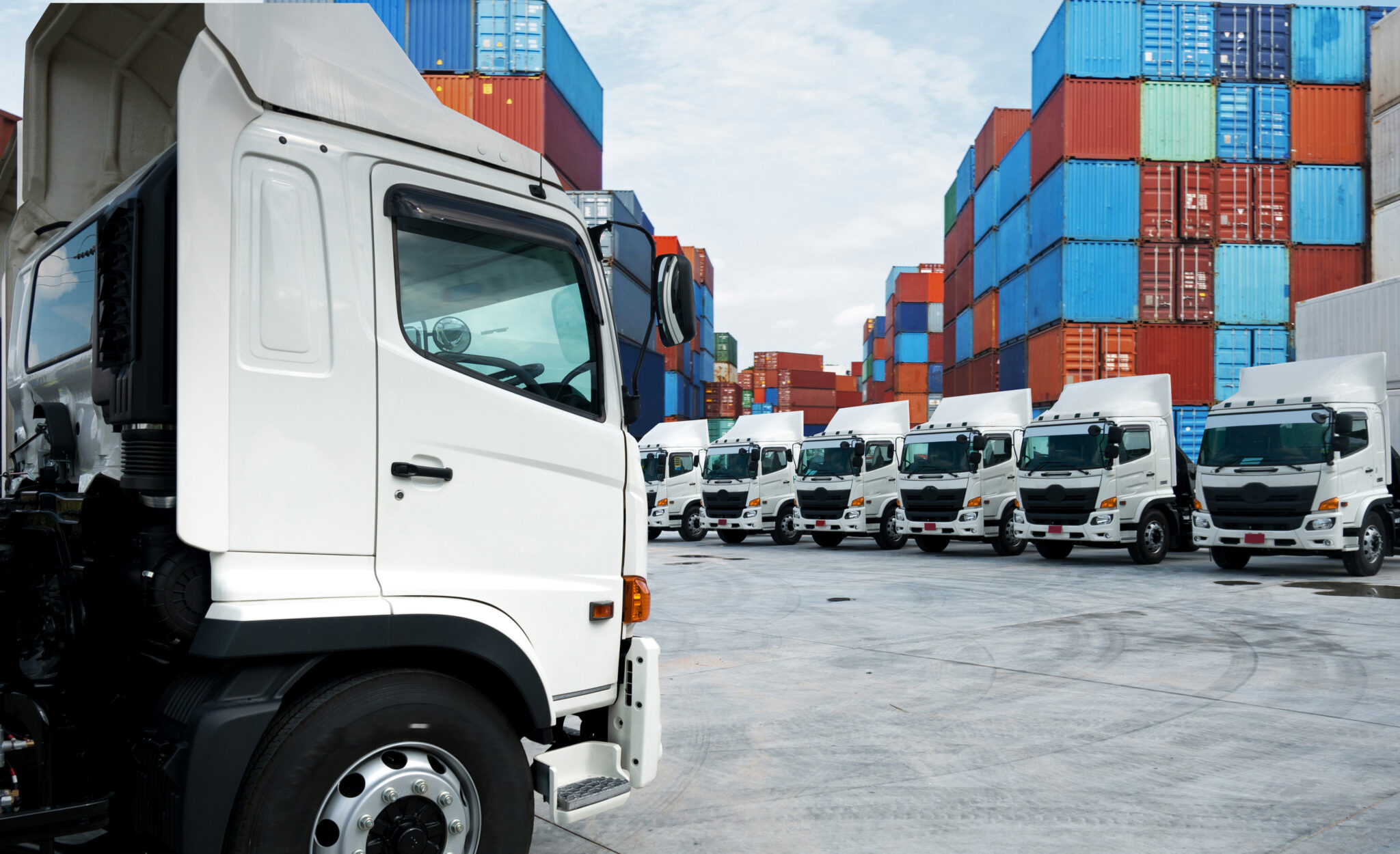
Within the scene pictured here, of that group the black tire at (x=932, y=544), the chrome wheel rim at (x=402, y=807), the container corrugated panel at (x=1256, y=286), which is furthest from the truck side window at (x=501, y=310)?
the container corrugated panel at (x=1256, y=286)

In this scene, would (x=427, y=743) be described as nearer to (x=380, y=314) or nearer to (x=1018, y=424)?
(x=380, y=314)

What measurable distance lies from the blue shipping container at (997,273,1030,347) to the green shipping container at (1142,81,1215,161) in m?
5.01

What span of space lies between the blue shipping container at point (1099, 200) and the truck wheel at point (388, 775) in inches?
981

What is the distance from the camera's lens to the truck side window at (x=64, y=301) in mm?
3220

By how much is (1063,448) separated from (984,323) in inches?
781

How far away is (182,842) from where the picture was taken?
7.69 feet

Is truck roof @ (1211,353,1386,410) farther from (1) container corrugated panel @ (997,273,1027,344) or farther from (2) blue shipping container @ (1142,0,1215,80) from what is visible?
(1) container corrugated panel @ (997,273,1027,344)

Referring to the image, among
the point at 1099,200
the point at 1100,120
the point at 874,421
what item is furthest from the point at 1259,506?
the point at 1100,120

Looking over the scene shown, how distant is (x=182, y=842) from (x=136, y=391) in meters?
1.12

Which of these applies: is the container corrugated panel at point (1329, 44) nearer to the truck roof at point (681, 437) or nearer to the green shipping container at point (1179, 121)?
the green shipping container at point (1179, 121)

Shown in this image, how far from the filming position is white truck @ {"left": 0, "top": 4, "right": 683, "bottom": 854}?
2.48 meters

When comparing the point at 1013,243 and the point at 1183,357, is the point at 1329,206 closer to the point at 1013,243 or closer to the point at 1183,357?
the point at 1183,357

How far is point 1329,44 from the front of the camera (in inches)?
963

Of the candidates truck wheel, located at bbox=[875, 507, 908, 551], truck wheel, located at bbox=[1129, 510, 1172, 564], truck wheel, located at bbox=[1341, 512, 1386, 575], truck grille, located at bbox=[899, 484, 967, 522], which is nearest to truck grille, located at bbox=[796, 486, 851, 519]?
truck wheel, located at bbox=[875, 507, 908, 551]
